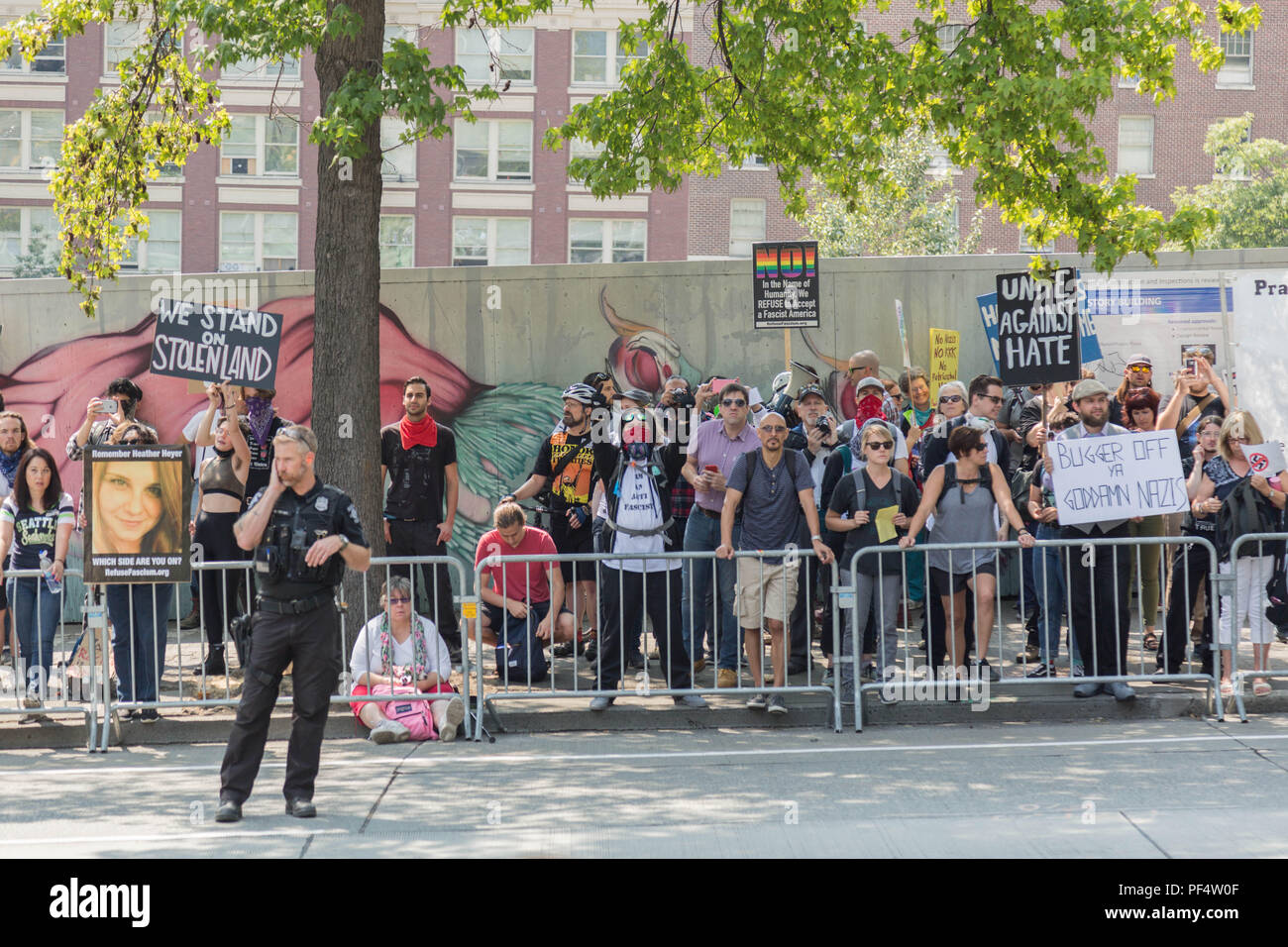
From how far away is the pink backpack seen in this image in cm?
888

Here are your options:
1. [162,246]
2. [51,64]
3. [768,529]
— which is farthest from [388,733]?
[51,64]

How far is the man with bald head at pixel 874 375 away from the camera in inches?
454

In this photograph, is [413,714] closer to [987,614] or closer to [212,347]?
[212,347]

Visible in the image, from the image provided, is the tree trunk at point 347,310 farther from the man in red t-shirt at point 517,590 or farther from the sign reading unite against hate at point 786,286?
the sign reading unite against hate at point 786,286

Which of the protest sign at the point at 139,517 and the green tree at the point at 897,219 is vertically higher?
the green tree at the point at 897,219

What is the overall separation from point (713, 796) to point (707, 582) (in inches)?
120

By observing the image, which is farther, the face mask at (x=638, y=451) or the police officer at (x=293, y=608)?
the face mask at (x=638, y=451)

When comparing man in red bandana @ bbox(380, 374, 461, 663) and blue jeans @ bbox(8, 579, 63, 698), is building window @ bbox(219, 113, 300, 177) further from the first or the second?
blue jeans @ bbox(8, 579, 63, 698)

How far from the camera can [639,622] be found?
32.2 ft

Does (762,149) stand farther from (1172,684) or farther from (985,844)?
(985,844)

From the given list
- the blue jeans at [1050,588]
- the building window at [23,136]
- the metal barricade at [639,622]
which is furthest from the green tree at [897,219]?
the metal barricade at [639,622]

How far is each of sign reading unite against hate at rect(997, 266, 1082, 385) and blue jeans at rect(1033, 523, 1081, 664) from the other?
3.74 feet

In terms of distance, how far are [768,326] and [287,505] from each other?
627 centimetres

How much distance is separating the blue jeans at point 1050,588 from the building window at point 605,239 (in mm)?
36450
